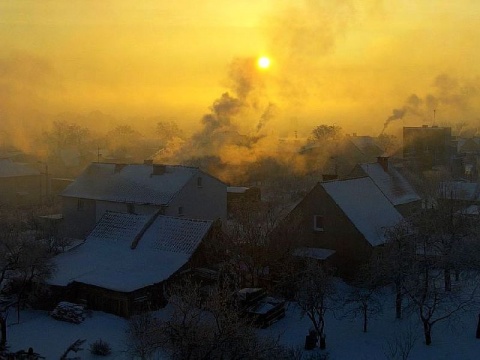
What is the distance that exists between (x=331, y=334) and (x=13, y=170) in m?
50.5

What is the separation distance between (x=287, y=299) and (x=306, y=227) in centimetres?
555

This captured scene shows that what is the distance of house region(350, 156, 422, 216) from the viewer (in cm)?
3944

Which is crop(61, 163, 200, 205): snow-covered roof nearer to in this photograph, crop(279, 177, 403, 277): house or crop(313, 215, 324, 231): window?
crop(279, 177, 403, 277): house

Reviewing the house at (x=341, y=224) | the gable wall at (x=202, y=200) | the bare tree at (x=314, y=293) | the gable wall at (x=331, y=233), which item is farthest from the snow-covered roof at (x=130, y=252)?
the bare tree at (x=314, y=293)

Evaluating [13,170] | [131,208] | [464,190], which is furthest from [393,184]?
[13,170]

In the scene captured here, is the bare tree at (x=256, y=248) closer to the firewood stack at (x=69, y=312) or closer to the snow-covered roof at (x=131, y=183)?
the firewood stack at (x=69, y=312)

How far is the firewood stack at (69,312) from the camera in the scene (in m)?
22.2

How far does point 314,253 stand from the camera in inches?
1115

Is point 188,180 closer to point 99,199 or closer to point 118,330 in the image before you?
point 99,199

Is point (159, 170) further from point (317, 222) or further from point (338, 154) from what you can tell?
point (338, 154)

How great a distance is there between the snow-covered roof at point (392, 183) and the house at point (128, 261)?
1691 centimetres

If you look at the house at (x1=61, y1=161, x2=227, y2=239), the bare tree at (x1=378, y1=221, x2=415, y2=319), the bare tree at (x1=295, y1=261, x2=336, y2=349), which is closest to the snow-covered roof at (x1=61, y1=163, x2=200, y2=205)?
the house at (x1=61, y1=161, x2=227, y2=239)

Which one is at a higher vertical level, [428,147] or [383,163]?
[428,147]

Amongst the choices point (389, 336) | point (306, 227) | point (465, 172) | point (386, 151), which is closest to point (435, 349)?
point (389, 336)
